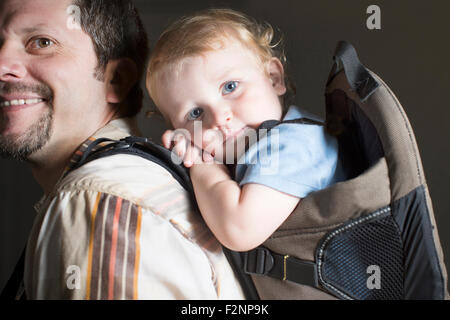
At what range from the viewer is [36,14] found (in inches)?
44.6

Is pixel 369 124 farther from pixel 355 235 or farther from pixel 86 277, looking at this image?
pixel 86 277

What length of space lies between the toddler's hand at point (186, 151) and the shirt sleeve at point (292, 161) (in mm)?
94

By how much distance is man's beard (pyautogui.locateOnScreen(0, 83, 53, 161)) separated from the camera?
1089 millimetres

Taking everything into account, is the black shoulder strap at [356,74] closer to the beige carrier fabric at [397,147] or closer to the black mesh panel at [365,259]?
the beige carrier fabric at [397,147]

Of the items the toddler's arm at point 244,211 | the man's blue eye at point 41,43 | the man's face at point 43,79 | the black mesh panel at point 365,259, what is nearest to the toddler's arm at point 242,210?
the toddler's arm at point 244,211

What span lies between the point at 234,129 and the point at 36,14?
0.61m

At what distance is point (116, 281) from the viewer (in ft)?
2.31

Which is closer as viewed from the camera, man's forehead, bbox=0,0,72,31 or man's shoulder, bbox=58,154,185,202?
man's shoulder, bbox=58,154,185,202

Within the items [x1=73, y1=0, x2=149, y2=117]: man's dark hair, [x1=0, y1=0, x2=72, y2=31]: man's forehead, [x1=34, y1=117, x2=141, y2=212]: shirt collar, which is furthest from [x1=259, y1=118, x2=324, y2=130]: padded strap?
[x1=0, y1=0, x2=72, y2=31]: man's forehead

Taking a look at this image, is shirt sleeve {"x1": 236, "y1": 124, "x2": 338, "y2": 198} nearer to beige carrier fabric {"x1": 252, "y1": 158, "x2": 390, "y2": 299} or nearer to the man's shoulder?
beige carrier fabric {"x1": 252, "y1": 158, "x2": 390, "y2": 299}

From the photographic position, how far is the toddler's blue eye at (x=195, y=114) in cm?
98

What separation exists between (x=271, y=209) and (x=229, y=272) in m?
0.19

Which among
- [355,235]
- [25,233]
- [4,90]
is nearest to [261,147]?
[355,235]

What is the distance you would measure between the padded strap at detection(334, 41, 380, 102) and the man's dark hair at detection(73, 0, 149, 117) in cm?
60
